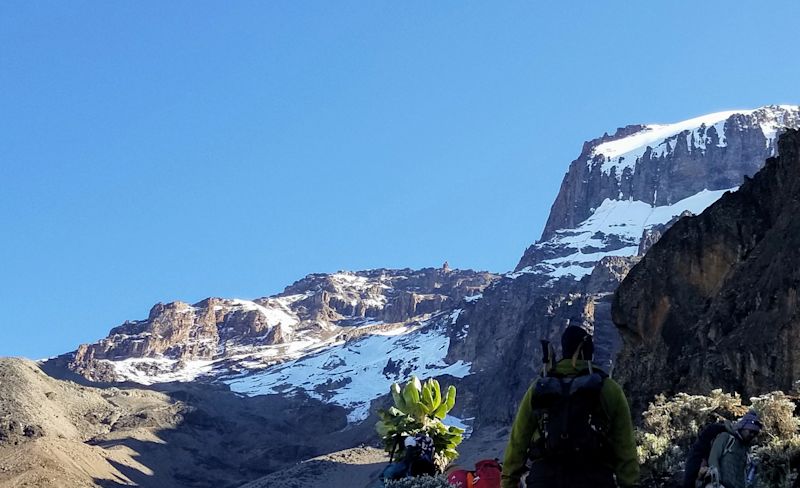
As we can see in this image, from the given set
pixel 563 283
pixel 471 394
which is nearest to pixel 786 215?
pixel 471 394

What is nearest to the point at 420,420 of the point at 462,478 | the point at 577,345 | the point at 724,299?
the point at 462,478

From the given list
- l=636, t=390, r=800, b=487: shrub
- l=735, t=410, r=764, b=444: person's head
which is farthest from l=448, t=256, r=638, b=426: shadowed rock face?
l=735, t=410, r=764, b=444: person's head

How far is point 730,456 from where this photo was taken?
7.14 m

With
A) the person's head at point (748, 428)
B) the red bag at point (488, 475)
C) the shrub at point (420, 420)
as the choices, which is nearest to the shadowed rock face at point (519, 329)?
the shrub at point (420, 420)

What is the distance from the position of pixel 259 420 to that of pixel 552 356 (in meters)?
168

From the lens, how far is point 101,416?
130 metres

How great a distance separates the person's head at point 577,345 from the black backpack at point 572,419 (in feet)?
0.60

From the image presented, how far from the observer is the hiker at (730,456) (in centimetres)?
708

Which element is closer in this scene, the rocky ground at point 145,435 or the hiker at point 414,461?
the hiker at point 414,461

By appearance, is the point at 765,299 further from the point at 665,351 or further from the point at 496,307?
the point at 496,307

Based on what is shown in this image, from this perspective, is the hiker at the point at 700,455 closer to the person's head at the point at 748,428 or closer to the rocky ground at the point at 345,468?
the person's head at the point at 748,428

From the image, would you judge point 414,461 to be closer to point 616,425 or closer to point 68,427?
point 616,425

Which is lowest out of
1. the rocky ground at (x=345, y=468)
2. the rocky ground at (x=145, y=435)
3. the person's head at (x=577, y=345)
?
the rocky ground at (x=345, y=468)

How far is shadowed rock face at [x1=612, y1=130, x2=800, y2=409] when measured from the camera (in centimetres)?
3303
